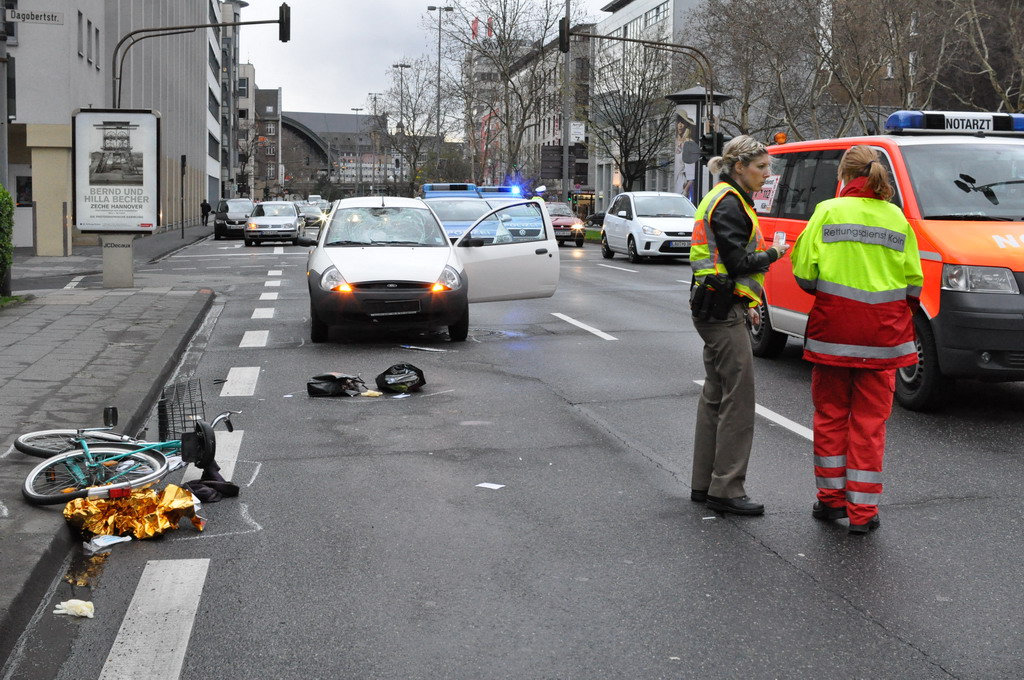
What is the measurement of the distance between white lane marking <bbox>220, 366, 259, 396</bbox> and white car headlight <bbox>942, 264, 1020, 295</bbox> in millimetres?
5199

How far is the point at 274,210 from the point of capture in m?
41.3

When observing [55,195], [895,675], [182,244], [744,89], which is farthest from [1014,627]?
[744,89]

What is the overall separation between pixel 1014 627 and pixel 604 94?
198 feet

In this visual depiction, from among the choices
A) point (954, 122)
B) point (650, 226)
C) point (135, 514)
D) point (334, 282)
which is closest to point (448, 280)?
point (334, 282)

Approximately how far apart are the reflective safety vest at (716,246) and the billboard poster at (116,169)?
1574 centimetres

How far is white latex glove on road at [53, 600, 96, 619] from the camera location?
453 centimetres

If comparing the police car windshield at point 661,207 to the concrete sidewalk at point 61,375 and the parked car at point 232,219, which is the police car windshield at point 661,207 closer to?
the concrete sidewalk at point 61,375

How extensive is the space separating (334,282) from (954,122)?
6.02m

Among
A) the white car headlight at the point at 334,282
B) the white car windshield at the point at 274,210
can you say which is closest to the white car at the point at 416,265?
the white car headlight at the point at 334,282

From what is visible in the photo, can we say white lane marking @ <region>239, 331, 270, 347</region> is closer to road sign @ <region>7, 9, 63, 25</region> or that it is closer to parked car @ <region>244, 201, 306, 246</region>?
road sign @ <region>7, 9, 63, 25</region>

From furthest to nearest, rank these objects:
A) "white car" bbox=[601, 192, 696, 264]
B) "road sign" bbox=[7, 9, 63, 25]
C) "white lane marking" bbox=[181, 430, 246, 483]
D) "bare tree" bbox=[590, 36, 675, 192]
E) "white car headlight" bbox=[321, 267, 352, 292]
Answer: "bare tree" bbox=[590, 36, 675, 192] → "white car" bbox=[601, 192, 696, 264] → "road sign" bbox=[7, 9, 63, 25] → "white car headlight" bbox=[321, 267, 352, 292] → "white lane marking" bbox=[181, 430, 246, 483]

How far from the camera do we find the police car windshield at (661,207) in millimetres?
30375

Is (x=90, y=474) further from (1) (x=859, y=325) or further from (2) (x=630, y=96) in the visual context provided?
(2) (x=630, y=96)

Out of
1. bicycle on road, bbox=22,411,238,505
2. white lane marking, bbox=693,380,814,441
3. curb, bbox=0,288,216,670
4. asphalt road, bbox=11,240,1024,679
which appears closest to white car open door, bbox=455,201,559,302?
asphalt road, bbox=11,240,1024,679
